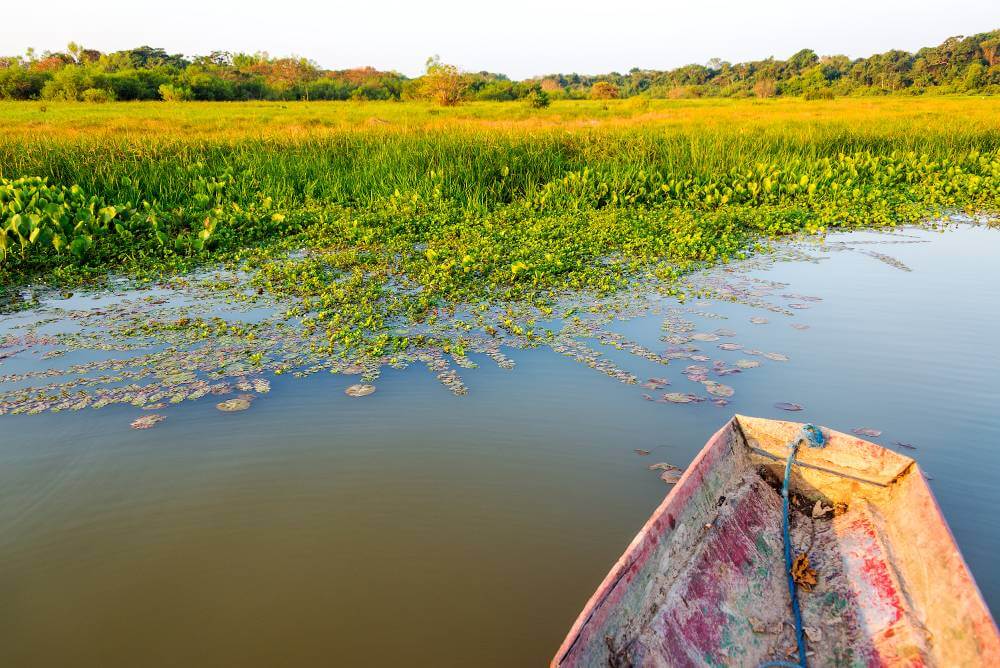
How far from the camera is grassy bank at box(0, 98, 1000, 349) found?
7047mm

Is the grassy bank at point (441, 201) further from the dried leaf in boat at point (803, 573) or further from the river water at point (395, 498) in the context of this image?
the dried leaf in boat at point (803, 573)

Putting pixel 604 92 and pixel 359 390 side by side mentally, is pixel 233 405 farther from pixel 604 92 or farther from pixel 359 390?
pixel 604 92

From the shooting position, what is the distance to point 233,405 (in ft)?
14.3

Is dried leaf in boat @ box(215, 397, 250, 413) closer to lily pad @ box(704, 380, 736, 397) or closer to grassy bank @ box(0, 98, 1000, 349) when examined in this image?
grassy bank @ box(0, 98, 1000, 349)

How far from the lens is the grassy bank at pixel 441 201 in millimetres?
7047

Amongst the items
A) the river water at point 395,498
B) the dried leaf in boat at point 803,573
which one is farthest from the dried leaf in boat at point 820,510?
the river water at point 395,498

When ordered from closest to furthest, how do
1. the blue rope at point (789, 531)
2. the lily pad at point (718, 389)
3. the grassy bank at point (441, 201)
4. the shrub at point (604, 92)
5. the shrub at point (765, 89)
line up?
the blue rope at point (789, 531) → the lily pad at point (718, 389) → the grassy bank at point (441, 201) → the shrub at point (765, 89) → the shrub at point (604, 92)

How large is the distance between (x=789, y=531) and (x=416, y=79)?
49032mm

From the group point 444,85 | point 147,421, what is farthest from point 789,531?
point 444,85

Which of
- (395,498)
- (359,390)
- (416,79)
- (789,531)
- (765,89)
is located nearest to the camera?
(789,531)

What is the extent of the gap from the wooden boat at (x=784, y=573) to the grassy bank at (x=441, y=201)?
329 centimetres

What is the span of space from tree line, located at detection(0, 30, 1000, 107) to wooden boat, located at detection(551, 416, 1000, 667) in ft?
118

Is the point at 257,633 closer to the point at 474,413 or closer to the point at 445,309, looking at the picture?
the point at 474,413

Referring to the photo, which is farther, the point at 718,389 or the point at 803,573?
the point at 718,389
